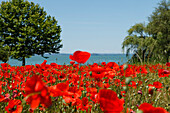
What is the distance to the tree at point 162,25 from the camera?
968 inches

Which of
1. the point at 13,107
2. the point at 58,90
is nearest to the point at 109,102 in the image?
the point at 58,90

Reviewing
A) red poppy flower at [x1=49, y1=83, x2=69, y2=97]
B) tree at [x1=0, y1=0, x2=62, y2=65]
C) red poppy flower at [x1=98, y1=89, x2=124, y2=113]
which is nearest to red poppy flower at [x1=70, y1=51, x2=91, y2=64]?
red poppy flower at [x1=49, y1=83, x2=69, y2=97]

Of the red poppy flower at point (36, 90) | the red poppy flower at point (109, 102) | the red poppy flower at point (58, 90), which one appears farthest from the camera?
the red poppy flower at point (58, 90)

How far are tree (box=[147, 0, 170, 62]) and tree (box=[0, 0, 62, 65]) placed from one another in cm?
1372

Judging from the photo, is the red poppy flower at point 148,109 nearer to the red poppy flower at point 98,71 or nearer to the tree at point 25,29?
the red poppy flower at point 98,71

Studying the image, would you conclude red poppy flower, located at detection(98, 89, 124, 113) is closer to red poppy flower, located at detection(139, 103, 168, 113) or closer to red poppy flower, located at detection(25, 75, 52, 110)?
red poppy flower, located at detection(139, 103, 168, 113)

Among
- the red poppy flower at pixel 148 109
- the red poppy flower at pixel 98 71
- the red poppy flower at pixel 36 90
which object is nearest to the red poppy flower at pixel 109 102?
the red poppy flower at pixel 148 109

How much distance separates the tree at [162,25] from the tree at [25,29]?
13717 millimetres

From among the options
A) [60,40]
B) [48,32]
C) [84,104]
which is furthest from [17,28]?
[84,104]

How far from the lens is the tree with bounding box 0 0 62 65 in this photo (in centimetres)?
2423

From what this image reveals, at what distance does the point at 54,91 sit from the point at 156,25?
27.4 m

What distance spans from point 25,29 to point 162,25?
60.0 ft

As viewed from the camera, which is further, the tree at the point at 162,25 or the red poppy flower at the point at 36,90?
the tree at the point at 162,25

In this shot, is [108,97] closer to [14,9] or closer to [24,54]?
[24,54]
